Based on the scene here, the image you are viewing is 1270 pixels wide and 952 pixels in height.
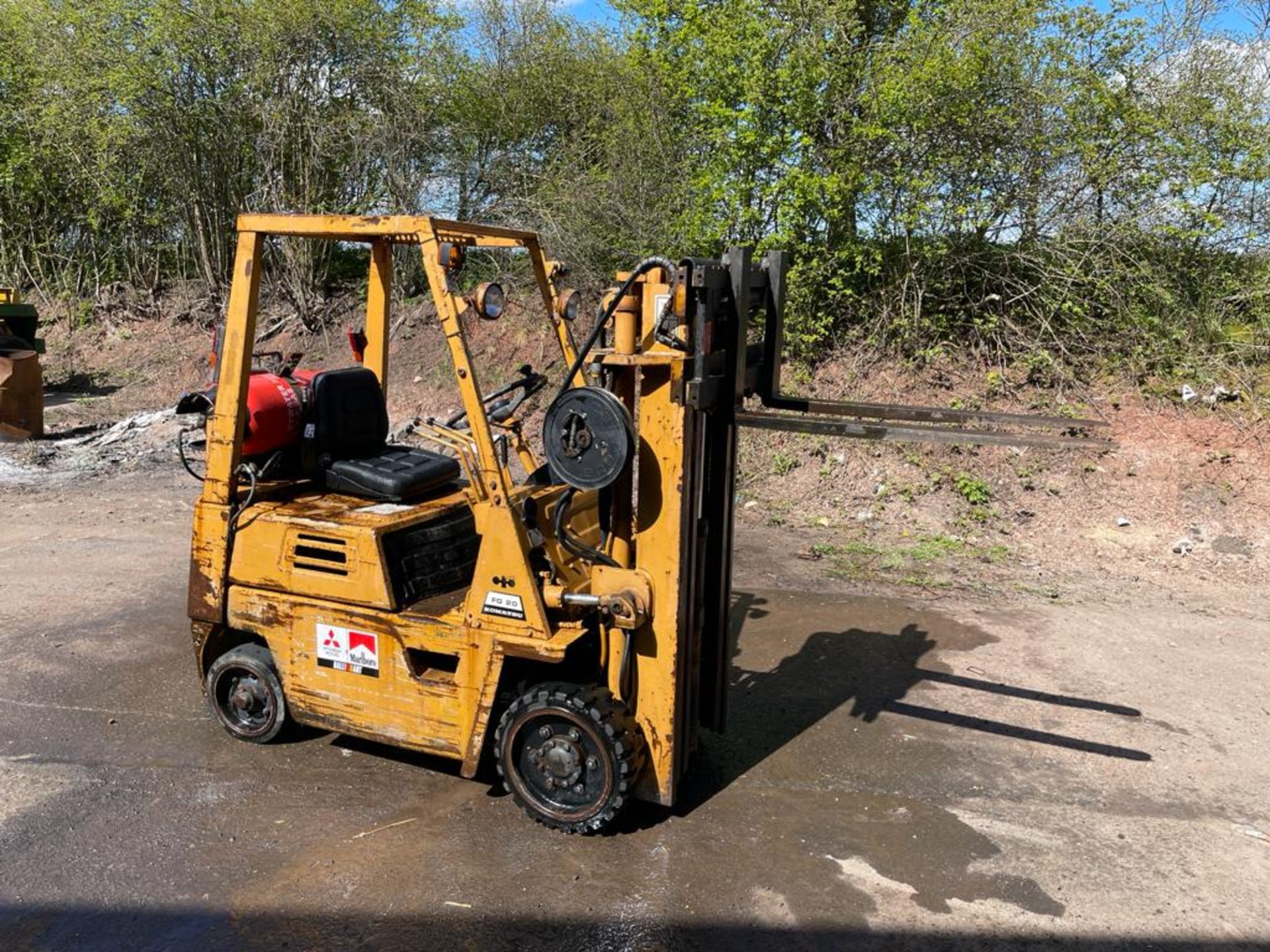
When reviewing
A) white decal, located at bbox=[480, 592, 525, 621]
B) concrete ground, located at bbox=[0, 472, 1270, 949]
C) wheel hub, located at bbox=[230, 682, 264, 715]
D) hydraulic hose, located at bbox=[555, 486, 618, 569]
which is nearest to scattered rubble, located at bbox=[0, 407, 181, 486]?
concrete ground, located at bbox=[0, 472, 1270, 949]

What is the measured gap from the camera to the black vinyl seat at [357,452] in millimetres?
4793

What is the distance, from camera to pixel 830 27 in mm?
9875

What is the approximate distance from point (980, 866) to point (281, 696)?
3.28m

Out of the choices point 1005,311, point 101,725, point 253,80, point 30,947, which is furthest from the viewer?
point 253,80

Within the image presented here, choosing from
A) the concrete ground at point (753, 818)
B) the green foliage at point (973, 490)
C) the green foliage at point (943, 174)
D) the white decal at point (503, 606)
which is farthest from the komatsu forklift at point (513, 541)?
the green foliage at point (943, 174)

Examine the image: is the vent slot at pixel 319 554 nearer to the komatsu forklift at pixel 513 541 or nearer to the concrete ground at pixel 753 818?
the komatsu forklift at pixel 513 541

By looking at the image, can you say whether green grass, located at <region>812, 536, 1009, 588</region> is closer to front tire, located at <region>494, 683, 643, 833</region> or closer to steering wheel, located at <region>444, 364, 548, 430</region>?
steering wheel, located at <region>444, 364, 548, 430</region>

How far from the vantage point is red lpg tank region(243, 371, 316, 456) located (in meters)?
4.72

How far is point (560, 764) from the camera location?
4027 mm

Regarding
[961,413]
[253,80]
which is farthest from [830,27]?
[253,80]

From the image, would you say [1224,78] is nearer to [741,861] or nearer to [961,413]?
[961,413]

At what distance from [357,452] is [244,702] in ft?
4.51

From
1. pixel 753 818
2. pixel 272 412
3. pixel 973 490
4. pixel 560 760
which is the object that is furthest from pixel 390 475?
pixel 973 490

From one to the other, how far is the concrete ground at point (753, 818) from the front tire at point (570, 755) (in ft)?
0.50
